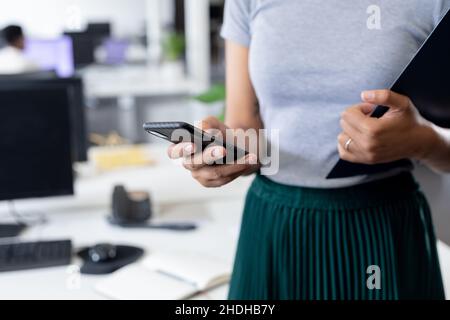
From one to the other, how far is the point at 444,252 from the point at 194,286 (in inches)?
26.1

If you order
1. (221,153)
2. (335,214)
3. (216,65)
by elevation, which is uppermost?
(221,153)

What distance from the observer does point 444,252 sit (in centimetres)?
140

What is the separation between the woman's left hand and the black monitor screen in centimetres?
100

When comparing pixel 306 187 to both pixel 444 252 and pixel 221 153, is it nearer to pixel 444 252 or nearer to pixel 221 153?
pixel 221 153

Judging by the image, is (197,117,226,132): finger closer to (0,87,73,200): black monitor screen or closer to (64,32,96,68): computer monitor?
(0,87,73,200): black monitor screen

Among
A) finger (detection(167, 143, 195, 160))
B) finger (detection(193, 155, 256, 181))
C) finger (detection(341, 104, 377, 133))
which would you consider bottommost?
finger (detection(193, 155, 256, 181))

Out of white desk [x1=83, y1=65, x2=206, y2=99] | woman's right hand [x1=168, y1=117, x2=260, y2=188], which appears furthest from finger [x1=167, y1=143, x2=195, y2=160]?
white desk [x1=83, y1=65, x2=206, y2=99]

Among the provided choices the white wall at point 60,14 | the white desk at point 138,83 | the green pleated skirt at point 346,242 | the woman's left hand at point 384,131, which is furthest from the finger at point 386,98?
the white wall at point 60,14

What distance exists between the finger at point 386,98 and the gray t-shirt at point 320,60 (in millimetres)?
162

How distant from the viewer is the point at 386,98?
2.13ft

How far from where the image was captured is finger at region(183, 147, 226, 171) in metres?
0.71

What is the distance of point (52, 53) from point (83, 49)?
2.68 feet

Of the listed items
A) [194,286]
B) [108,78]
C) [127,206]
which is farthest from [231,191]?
[108,78]

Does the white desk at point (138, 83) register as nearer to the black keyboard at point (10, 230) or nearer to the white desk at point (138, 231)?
the white desk at point (138, 231)
